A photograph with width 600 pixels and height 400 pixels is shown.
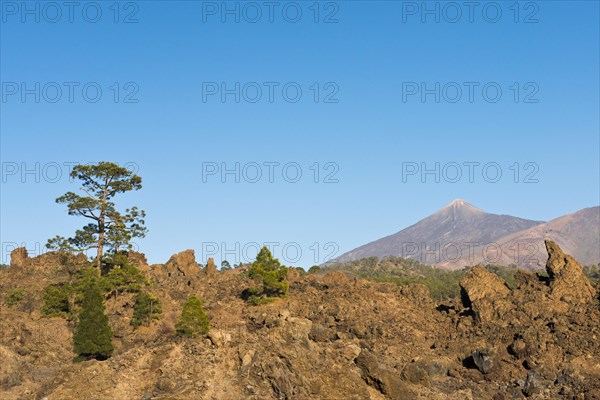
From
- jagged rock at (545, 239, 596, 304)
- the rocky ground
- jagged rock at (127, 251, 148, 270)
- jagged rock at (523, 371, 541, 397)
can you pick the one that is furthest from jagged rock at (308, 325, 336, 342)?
jagged rock at (127, 251, 148, 270)

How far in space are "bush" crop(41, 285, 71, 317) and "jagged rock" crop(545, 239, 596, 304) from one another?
3692cm

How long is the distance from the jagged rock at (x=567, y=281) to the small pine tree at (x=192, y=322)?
25.6 m

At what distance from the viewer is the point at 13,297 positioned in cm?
5928

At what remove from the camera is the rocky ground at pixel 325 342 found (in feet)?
111

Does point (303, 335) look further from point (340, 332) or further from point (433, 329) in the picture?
point (433, 329)

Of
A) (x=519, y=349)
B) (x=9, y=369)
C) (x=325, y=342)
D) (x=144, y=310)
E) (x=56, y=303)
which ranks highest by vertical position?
(x=56, y=303)

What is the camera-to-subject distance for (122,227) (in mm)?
64875

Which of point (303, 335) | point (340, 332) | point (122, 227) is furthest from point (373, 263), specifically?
point (303, 335)

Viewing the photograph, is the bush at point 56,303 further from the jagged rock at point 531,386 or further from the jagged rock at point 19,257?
the jagged rock at point 531,386

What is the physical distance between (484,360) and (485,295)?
1046 cm

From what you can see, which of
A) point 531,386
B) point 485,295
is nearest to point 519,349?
point 531,386

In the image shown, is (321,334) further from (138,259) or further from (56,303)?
(138,259)

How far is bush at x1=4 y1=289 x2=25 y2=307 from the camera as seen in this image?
58.9 metres

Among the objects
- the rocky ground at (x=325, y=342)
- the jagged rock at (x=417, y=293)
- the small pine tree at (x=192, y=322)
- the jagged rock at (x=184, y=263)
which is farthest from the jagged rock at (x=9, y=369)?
the jagged rock at (x=417, y=293)
